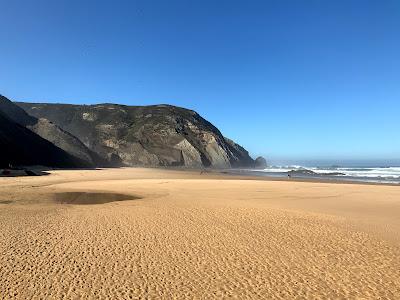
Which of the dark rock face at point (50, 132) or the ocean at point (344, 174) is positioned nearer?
the ocean at point (344, 174)

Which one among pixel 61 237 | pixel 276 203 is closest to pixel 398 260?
pixel 61 237

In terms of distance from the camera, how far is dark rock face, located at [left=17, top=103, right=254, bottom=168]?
329 feet

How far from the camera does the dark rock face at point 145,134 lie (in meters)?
100

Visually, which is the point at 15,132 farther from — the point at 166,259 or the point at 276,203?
the point at 166,259

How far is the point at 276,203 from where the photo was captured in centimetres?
1911

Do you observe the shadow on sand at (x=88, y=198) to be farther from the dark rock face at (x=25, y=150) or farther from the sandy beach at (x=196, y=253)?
the dark rock face at (x=25, y=150)

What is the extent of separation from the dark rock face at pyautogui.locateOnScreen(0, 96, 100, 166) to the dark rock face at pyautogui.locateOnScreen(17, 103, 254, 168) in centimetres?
902

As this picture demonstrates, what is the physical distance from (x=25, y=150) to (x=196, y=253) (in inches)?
2251

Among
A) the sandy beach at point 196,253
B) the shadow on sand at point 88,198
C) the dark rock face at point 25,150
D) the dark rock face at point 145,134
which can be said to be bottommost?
the sandy beach at point 196,253

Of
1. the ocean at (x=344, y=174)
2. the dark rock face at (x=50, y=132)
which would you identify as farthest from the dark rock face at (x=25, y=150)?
the ocean at (x=344, y=174)

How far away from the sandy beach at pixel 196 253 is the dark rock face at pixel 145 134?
76.0 meters

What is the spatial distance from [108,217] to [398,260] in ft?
32.0

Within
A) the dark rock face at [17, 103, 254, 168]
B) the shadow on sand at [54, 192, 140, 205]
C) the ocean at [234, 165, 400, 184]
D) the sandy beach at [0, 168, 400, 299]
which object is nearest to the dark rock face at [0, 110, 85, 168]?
the dark rock face at [17, 103, 254, 168]

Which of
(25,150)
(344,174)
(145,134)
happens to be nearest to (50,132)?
(25,150)
